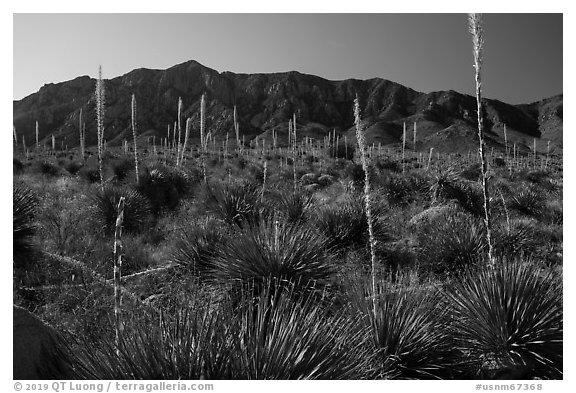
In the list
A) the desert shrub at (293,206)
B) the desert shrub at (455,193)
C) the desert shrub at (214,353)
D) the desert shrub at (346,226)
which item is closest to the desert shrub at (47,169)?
the desert shrub at (293,206)

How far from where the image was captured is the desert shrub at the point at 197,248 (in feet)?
21.3

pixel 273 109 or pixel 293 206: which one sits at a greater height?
pixel 273 109

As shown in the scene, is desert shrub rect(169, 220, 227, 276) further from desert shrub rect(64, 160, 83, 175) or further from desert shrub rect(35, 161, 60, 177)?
desert shrub rect(64, 160, 83, 175)

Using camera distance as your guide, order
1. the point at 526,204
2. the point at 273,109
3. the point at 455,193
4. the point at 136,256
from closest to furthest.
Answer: the point at 136,256
the point at 455,193
the point at 526,204
the point at 273,109

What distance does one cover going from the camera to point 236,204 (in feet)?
28.8

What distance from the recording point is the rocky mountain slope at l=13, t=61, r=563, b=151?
95.5m

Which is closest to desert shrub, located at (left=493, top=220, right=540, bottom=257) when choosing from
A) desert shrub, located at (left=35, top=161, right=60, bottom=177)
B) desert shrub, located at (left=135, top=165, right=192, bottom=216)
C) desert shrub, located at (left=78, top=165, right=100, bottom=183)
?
desert shrub, located at (left=135, top=165, right=192, bottom=216)

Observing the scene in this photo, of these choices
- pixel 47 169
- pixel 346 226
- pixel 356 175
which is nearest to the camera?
pixel 346 226

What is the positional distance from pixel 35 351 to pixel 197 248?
363cm

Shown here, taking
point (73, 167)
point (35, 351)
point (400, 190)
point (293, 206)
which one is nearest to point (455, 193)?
point (400, 190)

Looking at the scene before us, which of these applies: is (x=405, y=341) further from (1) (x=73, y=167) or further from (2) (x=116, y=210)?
(1) (x=73, y=167)

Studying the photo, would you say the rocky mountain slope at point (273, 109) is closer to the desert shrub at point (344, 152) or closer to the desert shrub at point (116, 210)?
the desert shrub at point (344, 152)
